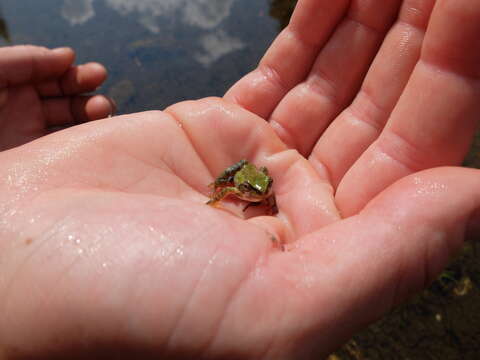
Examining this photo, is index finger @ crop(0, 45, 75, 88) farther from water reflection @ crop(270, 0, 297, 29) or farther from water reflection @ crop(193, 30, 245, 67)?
water reflection @ crop(270, 0, 297, 29)

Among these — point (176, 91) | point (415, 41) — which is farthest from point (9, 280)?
point (176, 91)

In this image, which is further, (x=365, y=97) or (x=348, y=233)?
(x=365, y=97)

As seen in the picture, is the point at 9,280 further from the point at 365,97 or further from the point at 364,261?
the point at 365,97

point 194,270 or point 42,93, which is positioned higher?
point 194,270

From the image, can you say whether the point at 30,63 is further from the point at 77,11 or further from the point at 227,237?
the point at 77,11

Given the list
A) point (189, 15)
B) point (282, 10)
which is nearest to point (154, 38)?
point (189, 15)

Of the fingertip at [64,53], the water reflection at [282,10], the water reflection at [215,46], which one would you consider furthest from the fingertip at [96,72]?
the water reflection at [282,10]
